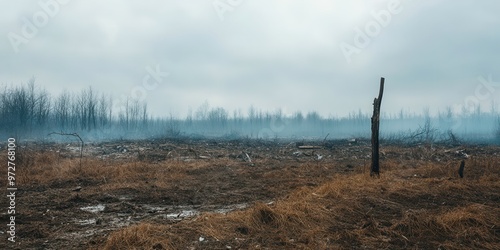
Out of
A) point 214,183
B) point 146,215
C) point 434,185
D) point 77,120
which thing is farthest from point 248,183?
point 77,120

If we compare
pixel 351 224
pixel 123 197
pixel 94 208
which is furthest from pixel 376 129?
pixel 94 208

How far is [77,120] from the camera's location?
56000mm

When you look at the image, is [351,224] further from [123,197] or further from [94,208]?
[123,197]

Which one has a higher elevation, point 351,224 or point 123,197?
point 351,224

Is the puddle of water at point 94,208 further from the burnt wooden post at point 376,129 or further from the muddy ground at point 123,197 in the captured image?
the burnt wooden post at point 376,129

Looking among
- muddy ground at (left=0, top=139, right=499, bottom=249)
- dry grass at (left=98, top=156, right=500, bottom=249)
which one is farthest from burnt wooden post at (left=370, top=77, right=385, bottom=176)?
dry grass at (left=98, top=156, right=500, bottom=249)

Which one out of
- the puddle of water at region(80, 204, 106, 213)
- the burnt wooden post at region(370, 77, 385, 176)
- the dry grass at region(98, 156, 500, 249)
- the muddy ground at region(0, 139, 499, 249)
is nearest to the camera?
the dry grass at region(98, 156, 500, 249)

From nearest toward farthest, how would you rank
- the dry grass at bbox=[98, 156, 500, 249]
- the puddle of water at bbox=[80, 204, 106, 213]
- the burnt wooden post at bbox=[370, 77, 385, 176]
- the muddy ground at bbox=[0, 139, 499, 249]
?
the dry grass at bbox=[98, 156, 500, 249], the muddy ground at bbox=[0, 139, 499, 249], the puddle of water at bbox=[80, 204, 106, 213], the burnt wooden post at bbox=[370, 77, 385, 176]

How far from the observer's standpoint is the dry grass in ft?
14.2

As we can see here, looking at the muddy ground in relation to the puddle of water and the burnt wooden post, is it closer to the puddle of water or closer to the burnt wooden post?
the puddle of water

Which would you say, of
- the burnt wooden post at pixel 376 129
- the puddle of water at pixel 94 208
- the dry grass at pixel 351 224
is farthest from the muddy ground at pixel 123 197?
the burnt wooden post at pixel 376 129

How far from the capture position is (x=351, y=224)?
515cm

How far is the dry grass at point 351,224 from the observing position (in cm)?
432

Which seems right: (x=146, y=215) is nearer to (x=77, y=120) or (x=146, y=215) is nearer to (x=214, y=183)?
(x=214, y=183)
